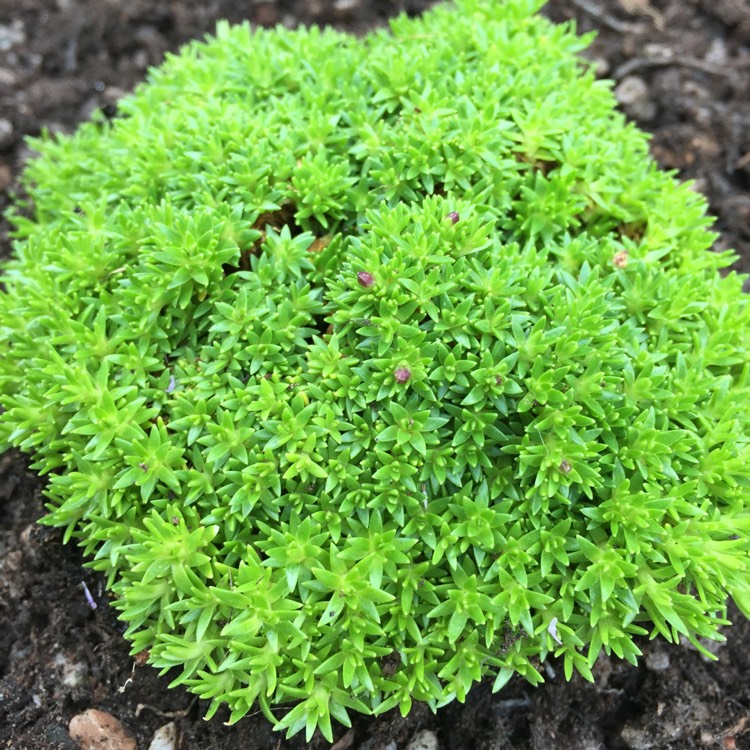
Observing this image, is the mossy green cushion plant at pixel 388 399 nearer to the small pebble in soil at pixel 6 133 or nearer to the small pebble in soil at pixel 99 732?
the small pebble in soil at pixel 99 732

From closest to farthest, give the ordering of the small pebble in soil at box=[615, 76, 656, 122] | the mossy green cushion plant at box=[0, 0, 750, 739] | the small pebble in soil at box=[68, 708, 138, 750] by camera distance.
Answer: the mossy green cushion plant at box=[0, 0, 750, 739]
the small pebble in soil at box=[68, 708, 138, 750]
the small pebble in soil at box=[615, 76, 656, 122]

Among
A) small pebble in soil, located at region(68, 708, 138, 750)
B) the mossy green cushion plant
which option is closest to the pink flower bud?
→ the mossy green cushion plant

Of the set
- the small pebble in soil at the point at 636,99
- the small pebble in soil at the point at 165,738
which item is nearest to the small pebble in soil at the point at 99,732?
the small pebble in soil at the point at 165,738

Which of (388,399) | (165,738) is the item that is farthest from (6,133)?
(165,738)

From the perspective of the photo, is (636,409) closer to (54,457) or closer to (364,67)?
(364,67)

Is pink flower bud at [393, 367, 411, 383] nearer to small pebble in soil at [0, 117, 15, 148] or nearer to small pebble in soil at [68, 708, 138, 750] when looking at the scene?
small pebble in soil at [68, 708, 138, 750]

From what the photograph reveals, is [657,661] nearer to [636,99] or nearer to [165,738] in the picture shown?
[165,738]
